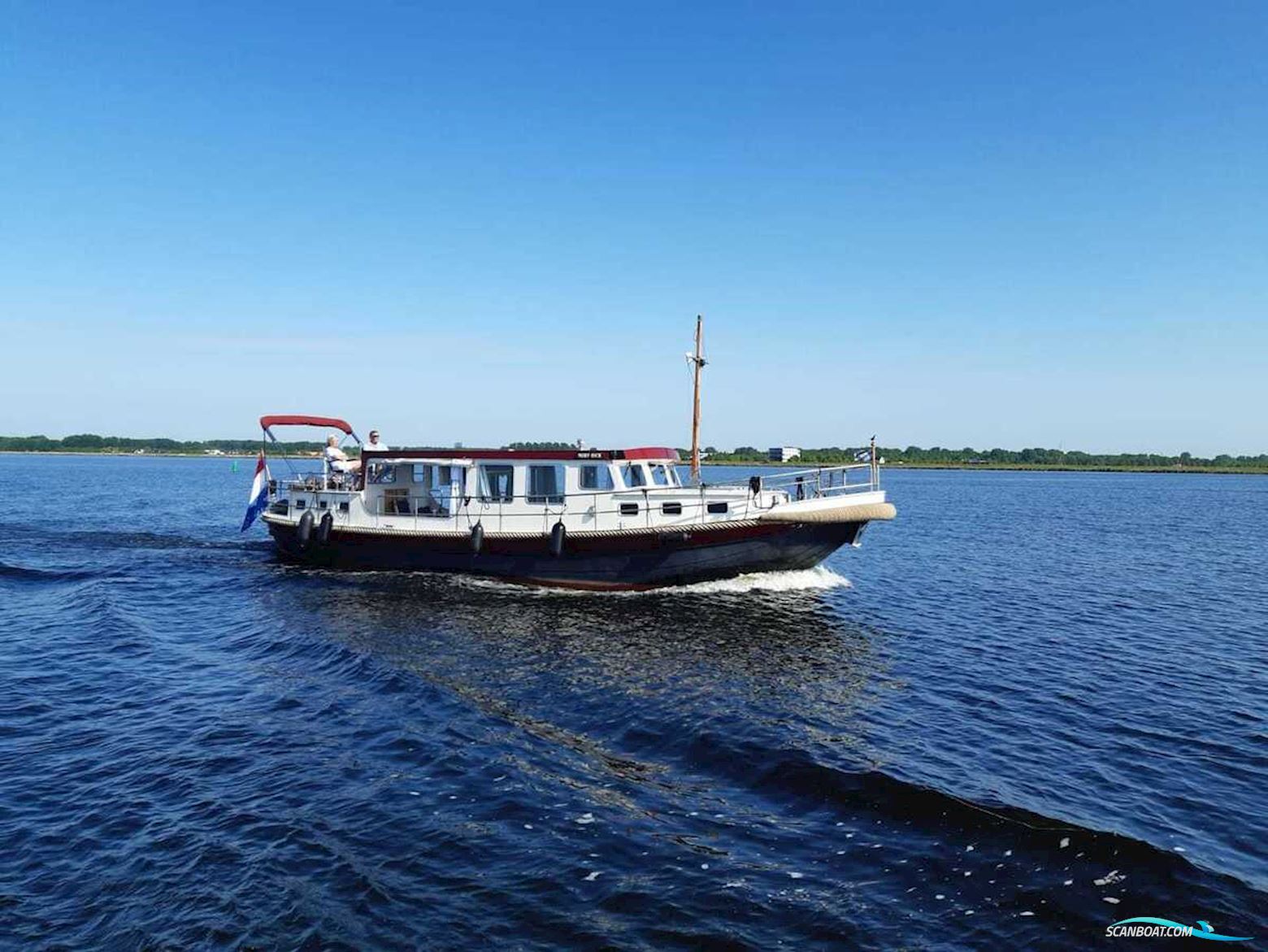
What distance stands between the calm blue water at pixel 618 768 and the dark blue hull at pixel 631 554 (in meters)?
0.89

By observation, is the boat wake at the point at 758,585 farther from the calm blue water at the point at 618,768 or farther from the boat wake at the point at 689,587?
the calm blue water at the point at 618,768

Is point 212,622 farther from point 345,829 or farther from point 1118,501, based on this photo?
point 1118,501

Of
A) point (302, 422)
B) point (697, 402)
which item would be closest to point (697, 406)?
point (697, 402)

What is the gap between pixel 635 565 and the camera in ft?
80.5

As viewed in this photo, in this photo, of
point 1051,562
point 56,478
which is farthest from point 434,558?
point 56,478

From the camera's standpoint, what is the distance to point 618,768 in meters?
11.7

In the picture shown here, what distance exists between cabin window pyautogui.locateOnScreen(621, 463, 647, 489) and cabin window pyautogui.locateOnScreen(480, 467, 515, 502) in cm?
420

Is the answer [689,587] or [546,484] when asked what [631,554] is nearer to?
[689,587]

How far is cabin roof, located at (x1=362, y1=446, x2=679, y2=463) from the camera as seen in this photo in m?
24.8

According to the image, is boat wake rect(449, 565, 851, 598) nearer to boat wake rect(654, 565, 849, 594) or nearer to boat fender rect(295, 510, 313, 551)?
boat wake rect(654, 565, 849, 594)

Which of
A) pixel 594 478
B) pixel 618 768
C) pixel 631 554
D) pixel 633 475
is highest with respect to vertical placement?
pixel 633 475

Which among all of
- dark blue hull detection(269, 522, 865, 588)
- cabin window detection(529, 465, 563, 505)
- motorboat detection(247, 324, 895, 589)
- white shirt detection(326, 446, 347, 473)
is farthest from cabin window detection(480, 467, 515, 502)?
white shirt detection(326, 446, 347, 473)

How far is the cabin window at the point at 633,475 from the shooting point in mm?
25234

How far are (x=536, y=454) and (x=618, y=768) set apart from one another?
611 inches
